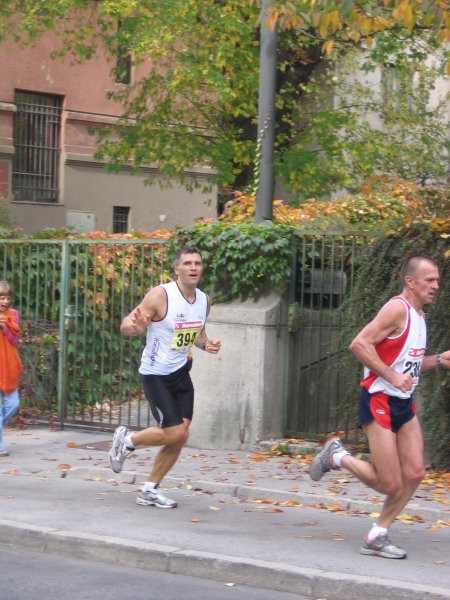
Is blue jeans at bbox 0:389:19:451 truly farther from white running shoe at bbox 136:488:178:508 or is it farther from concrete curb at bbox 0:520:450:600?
concrete curb at bbox 0:520:450:600

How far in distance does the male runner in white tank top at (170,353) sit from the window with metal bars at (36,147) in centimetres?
1761

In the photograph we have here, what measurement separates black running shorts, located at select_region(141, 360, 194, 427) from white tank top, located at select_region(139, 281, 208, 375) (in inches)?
2.1

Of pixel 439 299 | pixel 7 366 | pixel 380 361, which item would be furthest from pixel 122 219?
pixel 380 361

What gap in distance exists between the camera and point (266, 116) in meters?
10.9

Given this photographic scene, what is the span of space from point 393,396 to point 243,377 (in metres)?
4.22

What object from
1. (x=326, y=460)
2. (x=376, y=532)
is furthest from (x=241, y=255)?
(x=376, y=532)

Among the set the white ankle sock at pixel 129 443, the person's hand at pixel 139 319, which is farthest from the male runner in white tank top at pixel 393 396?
the white ankle sock at pixel 129 443

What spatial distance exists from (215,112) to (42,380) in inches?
400

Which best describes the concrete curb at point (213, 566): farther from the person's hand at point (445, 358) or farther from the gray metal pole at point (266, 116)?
the gray metal pole at point (266, 116)

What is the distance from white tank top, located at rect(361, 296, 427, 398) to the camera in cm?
672

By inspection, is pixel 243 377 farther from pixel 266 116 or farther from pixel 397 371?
pixel 397 371

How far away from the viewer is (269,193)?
1097cm

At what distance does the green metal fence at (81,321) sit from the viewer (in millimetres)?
11992

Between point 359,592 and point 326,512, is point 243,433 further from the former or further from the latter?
point 359,592
